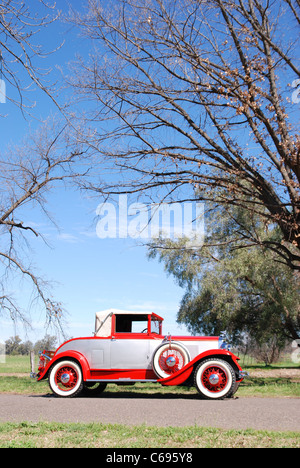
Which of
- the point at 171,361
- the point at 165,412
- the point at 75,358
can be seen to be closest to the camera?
the point at 165,412

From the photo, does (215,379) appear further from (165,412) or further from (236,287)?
(236,287)

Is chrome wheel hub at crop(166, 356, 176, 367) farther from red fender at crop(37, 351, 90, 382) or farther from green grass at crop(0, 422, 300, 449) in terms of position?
green grass at crop(0, 422, 300, 449)

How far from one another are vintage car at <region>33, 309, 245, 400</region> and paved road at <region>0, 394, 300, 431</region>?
665 millimetres

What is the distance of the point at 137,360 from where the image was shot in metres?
10.9

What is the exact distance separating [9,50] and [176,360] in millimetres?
7565

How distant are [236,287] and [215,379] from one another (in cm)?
1586

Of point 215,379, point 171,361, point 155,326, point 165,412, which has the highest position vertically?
point 155,326

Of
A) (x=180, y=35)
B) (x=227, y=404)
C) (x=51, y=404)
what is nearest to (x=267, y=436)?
(x=227, y=404)

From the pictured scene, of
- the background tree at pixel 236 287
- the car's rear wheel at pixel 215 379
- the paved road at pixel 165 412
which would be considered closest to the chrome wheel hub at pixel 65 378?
the paved road at pixel 165 412

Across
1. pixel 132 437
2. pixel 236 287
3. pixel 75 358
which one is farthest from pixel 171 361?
pixel 236 287

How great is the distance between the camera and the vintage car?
10281mm

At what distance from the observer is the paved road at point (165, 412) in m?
6.96

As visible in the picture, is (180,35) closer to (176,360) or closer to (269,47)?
(269,47)

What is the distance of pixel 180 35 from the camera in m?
13.6
